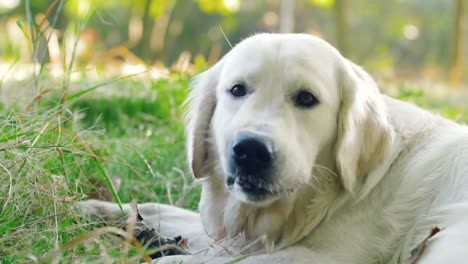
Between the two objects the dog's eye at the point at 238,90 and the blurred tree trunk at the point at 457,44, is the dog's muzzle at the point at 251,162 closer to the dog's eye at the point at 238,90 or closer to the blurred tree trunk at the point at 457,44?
the dog's eye at the point at 238,90

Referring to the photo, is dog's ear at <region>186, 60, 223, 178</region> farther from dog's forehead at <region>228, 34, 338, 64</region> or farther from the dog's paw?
the dog's paw

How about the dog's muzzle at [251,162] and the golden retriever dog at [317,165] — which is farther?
the golden retriever dog at [317,165]

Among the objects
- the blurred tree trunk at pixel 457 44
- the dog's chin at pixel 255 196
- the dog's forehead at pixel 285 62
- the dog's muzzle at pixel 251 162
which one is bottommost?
the blurred tree trunk at pixel 457 44

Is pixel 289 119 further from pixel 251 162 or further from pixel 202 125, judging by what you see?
pixel 202 125

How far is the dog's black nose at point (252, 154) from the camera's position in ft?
9.56

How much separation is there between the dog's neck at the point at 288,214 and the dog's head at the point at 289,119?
5 cm

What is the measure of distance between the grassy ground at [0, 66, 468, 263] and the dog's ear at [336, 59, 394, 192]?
3.30 feet

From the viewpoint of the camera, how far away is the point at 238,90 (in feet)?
10.9

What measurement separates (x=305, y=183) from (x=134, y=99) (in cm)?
338

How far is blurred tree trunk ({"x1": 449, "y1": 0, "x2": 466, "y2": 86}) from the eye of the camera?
1413 centimetres

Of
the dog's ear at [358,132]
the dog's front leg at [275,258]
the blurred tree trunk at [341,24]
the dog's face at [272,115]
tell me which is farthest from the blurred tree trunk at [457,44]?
the dog's front leg at [275,258]

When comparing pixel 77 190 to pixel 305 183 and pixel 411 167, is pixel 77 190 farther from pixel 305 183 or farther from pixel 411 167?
pixel 411 167

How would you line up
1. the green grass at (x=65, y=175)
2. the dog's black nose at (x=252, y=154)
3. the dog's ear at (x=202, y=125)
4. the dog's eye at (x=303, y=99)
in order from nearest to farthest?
the dog's black nose at (x=252, y=154) < the green grass at (x=65, y=175) < the dog's eye at (x=303, y=99) < the dog's ear at (x=202, y=125)

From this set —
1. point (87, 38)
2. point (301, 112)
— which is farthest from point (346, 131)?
point (87, 38)
